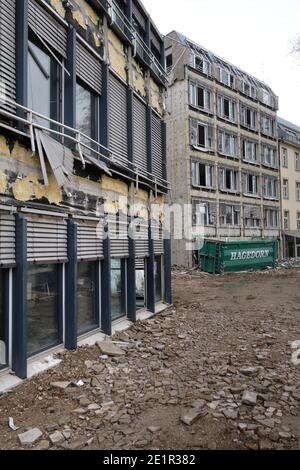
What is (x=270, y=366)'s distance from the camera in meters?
7.08

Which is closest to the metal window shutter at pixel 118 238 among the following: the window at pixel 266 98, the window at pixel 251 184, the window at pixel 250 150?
the window at pixel 251 184

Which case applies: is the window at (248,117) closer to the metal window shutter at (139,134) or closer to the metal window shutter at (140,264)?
the metal window shutter at (139,134)

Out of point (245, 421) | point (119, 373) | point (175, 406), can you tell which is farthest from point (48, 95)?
point (245, 421)

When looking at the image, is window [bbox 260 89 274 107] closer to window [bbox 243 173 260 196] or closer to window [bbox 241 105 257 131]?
window [bbox 241 105 257 131]

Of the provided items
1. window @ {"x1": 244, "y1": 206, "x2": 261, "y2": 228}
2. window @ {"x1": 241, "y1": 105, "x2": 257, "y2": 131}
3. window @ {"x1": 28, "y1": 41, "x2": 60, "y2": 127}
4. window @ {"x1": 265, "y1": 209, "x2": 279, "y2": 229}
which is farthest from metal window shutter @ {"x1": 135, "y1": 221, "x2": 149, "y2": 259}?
window @ {"x1": 265, "y1": 209, "x2": 279, "y2": 229}

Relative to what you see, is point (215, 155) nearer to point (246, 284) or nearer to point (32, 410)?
point (246, 284)

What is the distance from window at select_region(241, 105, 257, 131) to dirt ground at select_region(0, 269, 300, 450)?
2829cm

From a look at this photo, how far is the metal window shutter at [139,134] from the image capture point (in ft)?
38.5

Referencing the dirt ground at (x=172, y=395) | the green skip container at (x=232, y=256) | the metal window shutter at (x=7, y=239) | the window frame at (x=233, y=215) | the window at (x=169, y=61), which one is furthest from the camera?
the window frame at (x=233, y=215)

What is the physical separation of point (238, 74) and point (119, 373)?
1347 inches

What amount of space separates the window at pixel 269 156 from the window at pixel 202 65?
31.7 feet

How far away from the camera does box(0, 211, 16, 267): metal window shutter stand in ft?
19.1

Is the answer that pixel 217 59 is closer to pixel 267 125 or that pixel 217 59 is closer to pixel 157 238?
pixel 267 125

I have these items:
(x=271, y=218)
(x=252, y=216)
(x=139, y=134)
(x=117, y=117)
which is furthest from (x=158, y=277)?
(x=271, y=218)
